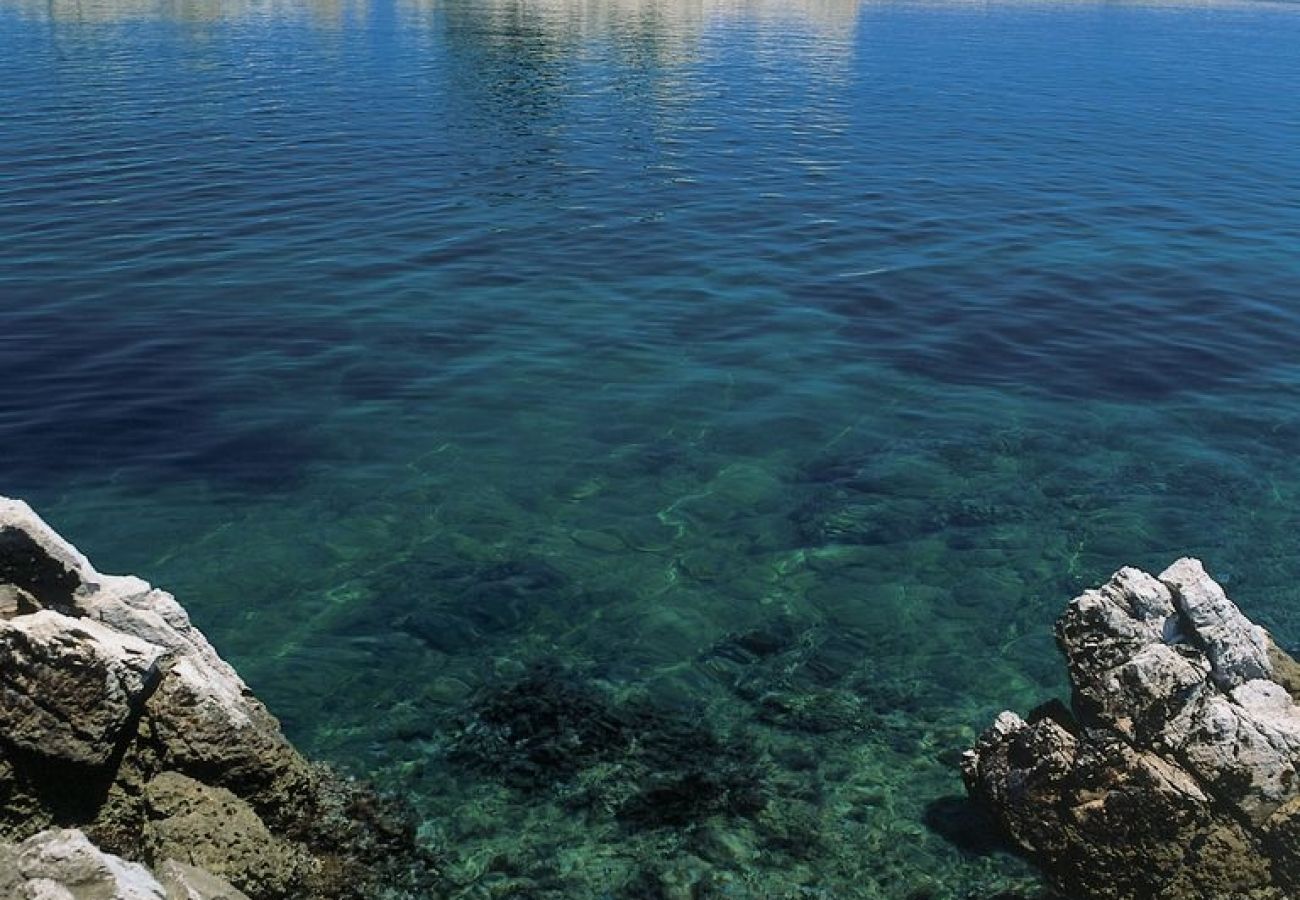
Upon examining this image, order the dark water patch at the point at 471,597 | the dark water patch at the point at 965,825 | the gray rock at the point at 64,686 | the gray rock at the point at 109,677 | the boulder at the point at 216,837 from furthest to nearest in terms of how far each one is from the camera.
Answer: the dark water patch at the point at 471,597 < the dark water patch at the point at 965,825 < the boulder at the point at 216,837 < the gray rock at the point at 109,677 < the gray rock at the point at 64,686

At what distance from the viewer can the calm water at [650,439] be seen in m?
19.7

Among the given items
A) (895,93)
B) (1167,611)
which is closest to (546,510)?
(1167,611)

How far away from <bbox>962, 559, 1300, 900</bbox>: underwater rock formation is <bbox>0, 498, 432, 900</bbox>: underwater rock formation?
940 centimetres

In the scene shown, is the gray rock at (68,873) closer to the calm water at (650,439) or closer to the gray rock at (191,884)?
the gray rock at (191,884)

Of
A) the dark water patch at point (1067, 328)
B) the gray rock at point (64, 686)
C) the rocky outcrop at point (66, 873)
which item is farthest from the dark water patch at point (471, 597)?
the dark water patch at point (1067, 328)

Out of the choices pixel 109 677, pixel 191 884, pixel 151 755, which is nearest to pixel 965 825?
pixel 191 884

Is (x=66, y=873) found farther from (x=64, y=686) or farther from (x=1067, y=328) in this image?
(x=1067, y=328)

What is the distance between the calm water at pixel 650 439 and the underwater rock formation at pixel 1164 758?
4.59 ft

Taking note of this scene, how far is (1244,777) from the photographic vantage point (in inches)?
618

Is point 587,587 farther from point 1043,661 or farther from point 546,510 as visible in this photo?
point 1043,661

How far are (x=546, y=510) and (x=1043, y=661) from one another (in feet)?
38.5

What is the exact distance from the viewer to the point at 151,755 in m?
15.9

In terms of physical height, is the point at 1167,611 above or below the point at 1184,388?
above

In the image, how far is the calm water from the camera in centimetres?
1966
